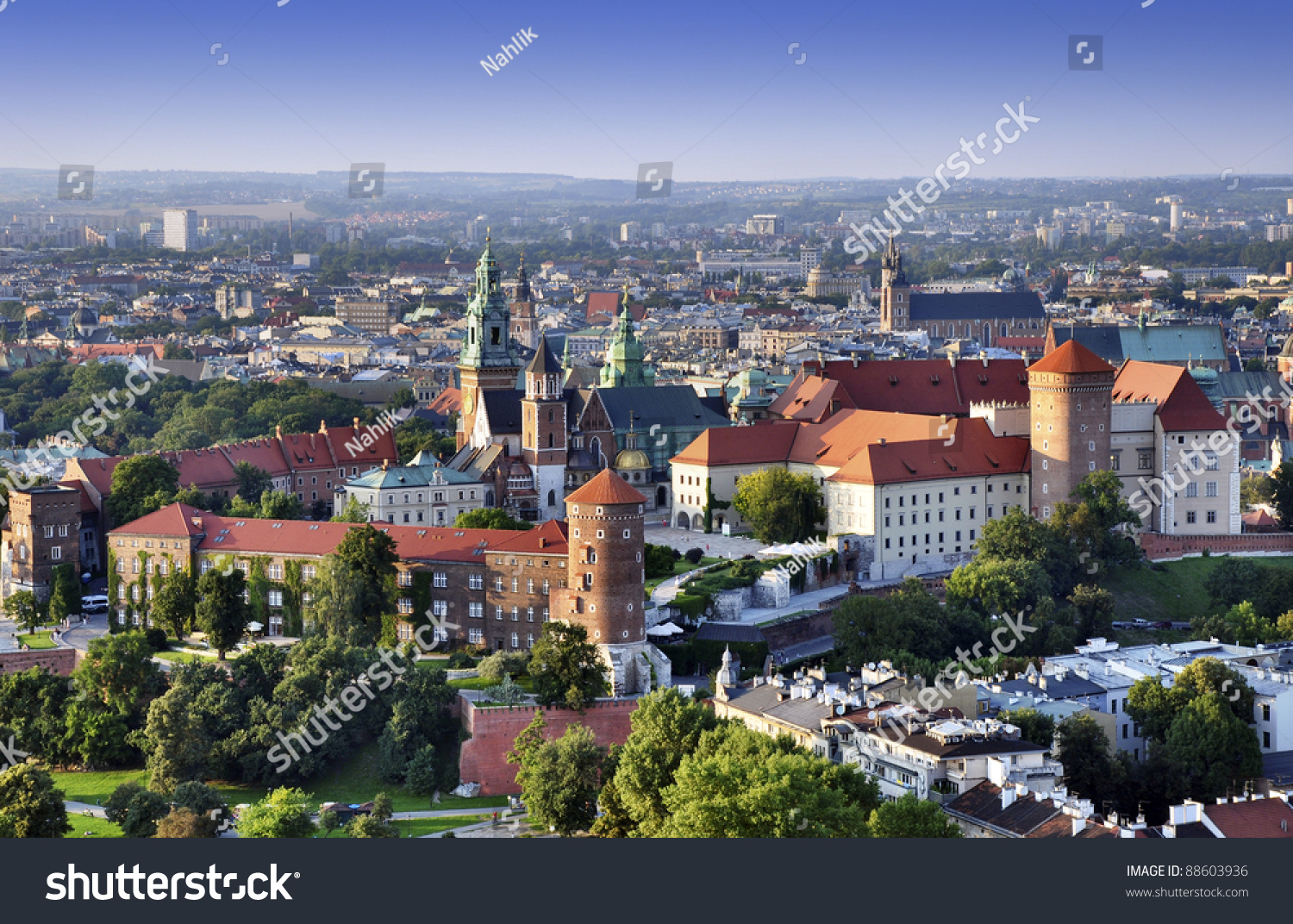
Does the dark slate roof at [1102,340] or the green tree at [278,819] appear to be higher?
the dark slate roof at [1102,340]

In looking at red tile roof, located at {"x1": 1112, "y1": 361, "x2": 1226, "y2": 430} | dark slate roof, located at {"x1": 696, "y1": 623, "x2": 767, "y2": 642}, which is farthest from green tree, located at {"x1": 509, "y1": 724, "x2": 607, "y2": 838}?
red tile roof, located at {"x1": 1112, "y1": 361, "x2": 1226, "y2": 430}

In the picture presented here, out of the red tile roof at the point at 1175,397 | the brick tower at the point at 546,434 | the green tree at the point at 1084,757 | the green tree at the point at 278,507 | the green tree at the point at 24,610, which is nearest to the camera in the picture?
the green tree at the point at 1084,757

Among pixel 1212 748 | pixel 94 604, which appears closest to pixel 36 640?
pixel 94 604

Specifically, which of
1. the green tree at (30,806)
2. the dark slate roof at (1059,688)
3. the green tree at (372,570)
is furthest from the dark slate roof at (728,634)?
the green tree at (30,806)

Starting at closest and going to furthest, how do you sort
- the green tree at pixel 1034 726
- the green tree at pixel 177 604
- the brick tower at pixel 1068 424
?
the green tree at pixel 1034 726, the green tree at pixel 177 604, the brick tower at pixel 1068 424

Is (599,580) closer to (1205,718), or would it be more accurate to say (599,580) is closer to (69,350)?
(1205,718)

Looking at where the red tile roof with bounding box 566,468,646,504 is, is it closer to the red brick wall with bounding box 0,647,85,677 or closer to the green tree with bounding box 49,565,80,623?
the red brick wall with bounding box 0,647,85,677

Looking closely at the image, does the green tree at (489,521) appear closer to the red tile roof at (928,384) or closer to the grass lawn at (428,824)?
the grass lawn at (428,824)
